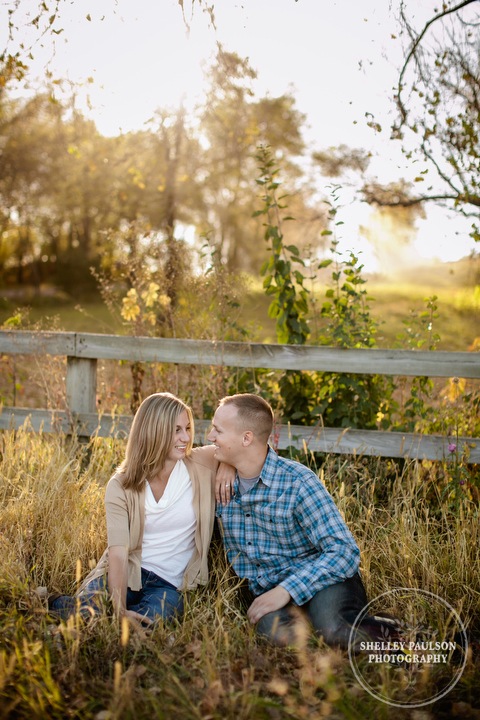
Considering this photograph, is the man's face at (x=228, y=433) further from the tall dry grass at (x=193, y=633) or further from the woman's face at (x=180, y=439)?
the tall dry grass at (x=193, y=633)

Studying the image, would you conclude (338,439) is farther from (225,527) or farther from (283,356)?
(225,527)

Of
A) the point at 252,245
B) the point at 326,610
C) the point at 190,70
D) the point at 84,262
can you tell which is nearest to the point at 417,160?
the point at 190,70

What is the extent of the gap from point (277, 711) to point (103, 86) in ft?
19.5

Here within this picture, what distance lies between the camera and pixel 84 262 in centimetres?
2567

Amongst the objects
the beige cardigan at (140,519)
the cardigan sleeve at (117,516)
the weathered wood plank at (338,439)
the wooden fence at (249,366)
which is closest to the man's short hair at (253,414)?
the beige cardigan at (140,519)

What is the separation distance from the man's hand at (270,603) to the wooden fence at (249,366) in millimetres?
1542

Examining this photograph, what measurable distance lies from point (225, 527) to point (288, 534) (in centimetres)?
35

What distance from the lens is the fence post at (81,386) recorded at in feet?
A: 18.0

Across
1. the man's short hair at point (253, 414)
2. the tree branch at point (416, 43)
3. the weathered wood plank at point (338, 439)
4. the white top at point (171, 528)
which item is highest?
the tree branch at point (416, 43)

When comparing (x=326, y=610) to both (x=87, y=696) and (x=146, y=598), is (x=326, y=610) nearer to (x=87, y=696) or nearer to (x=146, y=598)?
(x=146, y=598)

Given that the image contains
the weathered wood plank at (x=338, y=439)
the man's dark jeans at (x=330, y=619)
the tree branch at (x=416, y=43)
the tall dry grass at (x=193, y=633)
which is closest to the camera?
the tall dry grass at (x=193, y=633)

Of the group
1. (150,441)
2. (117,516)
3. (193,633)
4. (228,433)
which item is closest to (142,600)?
(193,633)

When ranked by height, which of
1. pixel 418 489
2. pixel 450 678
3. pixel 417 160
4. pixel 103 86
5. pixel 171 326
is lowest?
pixel 450 678

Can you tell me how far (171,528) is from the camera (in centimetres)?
344
